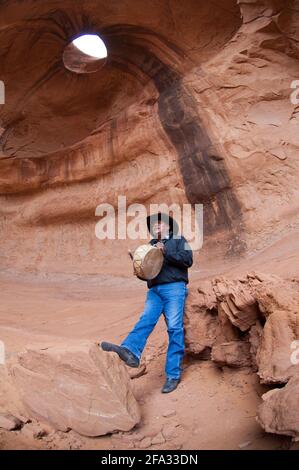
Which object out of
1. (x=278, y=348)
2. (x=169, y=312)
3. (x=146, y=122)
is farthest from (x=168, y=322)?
(x=146, y=122)

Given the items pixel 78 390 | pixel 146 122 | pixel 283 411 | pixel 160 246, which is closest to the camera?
pixel 283 411

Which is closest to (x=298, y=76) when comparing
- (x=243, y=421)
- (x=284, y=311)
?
(x=284, y=311)

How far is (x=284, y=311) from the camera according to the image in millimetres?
3043

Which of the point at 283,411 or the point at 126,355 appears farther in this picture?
the point at 126,355

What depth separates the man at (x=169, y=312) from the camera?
11.2 ft

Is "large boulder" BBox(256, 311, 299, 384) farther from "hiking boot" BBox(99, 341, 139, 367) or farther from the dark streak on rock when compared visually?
the dark streak on rock

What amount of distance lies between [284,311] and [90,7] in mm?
5703

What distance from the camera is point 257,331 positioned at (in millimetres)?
3338

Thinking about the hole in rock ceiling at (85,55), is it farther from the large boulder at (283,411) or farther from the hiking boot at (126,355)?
the large boulder at (283,411)

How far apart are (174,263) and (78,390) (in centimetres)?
120

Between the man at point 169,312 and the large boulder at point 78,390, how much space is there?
14.1 inches

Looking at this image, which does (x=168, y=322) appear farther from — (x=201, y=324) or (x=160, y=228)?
(x=160, y=228)

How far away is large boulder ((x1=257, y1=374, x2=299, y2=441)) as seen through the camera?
2.18 metres
